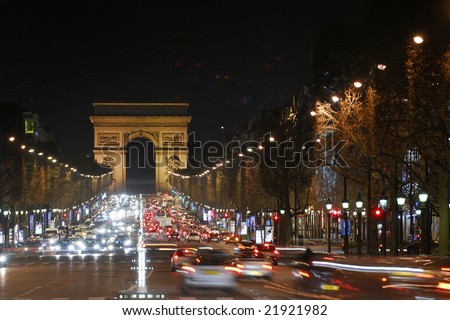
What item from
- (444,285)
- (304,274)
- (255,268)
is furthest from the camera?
(255,268)

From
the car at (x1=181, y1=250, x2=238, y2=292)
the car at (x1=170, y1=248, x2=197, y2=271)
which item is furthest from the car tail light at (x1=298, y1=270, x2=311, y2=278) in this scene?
the car at (x1=170, y1=248, x2=197, y2=271)

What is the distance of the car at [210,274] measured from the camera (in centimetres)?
2895

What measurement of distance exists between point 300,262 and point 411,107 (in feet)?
50.2

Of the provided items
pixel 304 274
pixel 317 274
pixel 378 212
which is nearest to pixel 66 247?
pixel 378 212

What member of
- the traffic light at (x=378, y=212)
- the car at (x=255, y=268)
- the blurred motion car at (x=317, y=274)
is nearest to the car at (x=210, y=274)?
the blurred motion car at (x=317, y=274)

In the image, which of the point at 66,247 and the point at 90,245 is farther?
the point at 90,245

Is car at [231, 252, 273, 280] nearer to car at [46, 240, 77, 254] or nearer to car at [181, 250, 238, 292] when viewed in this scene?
car at [181, 250, 238, 292]

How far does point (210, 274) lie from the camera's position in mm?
28953

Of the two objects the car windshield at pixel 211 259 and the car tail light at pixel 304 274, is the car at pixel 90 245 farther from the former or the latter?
the car tail light at pixel 304 274

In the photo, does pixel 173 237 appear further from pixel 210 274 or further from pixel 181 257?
pixel 210 274

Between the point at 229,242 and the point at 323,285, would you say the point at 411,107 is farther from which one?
the point at 229,242

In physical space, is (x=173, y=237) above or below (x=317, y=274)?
below

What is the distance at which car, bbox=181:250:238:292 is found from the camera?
2895cm

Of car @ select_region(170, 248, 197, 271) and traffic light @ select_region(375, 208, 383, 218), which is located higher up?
traffic light @ select_region(375, 208, 383, 218)
